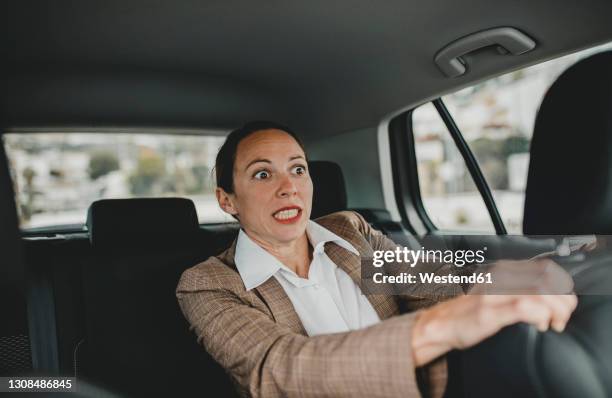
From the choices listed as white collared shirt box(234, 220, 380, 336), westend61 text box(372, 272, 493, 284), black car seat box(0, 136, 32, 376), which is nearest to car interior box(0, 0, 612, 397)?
black car seat box(0, 136, 32, 376)

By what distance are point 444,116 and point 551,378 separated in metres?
1.97

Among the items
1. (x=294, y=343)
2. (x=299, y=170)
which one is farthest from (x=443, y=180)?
(x=294, y=343)

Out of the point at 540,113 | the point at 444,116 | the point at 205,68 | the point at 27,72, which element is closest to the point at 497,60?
the point at 444,116

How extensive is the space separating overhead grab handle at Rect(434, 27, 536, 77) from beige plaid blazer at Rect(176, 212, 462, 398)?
0.91 m

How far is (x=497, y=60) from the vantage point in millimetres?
1912

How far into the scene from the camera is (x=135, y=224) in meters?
1.64

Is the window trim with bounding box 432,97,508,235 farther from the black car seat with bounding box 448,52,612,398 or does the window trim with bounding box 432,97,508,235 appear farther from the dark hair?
the dark hair

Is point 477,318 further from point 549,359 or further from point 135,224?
point 135,224

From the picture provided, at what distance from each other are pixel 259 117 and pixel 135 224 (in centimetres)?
115

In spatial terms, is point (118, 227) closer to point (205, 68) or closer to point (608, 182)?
point (205, 68)

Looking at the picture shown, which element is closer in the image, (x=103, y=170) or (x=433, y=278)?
(x=433, y=278)

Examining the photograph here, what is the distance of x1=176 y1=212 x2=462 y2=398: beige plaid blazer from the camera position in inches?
27.5

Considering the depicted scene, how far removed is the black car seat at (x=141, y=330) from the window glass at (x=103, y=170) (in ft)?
1.68

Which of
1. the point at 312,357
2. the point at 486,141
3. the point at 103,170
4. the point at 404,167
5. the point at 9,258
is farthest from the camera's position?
the point at 404,167
